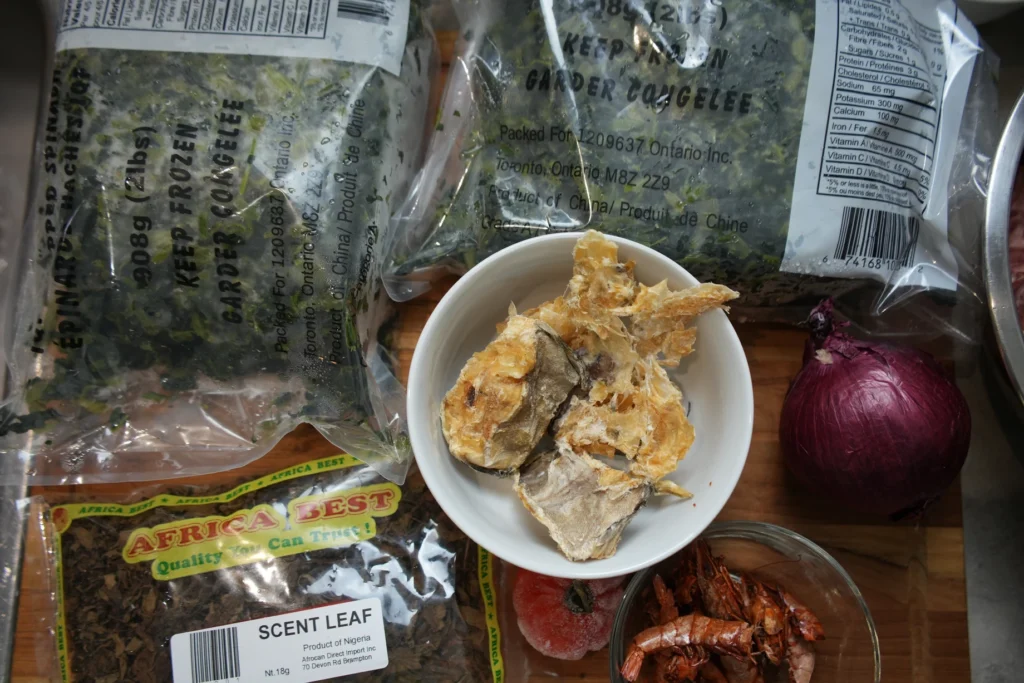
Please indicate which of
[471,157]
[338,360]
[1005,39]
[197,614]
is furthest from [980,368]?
[197,614]

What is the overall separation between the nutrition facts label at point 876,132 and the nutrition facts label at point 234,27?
1.90ft

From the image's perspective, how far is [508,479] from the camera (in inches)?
36.1

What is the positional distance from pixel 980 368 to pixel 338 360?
97 centimetres

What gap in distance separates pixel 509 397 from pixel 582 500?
15 cm

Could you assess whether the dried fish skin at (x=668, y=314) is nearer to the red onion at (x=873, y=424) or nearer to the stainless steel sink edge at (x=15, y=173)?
the red onion at (x=873, y=424)

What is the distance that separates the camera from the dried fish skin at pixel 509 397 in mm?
803

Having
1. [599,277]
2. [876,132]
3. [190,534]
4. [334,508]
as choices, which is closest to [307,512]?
[334,508]

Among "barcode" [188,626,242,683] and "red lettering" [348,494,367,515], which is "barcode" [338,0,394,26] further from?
"barcode" [188,626,242,683]

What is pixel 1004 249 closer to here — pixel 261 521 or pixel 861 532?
pixel 861 532

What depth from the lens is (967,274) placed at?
100 cm

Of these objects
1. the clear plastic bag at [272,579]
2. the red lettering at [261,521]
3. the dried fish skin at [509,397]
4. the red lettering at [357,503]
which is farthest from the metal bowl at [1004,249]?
the red lettering at [261,521]

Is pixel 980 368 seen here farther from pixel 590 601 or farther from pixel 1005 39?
pixel 590 601

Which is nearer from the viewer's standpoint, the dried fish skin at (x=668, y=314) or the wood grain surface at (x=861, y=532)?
the dried fish skin at (x=668, y=314)

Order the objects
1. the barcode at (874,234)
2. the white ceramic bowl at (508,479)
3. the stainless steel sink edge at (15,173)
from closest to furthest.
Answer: the white ceramic bowl at (508,479)
the barcode at (874,234)
the stainless steel sink edge at (15,173)
